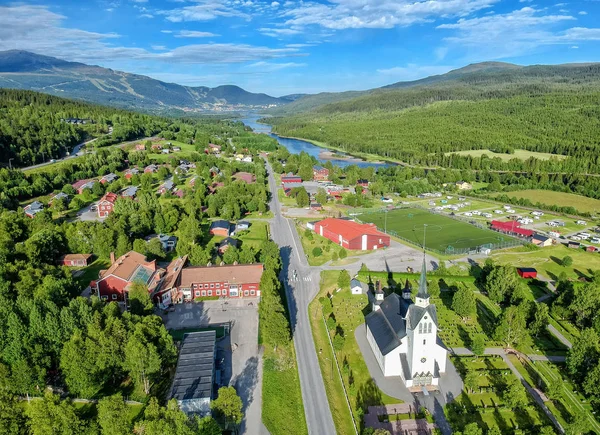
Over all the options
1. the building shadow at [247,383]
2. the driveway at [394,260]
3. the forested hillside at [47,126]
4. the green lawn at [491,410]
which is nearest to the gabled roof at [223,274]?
the driveway at [394,260]

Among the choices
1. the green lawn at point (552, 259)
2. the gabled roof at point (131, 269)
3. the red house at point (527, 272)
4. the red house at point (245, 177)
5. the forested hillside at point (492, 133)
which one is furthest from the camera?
the forested hillside at point (492, 133)

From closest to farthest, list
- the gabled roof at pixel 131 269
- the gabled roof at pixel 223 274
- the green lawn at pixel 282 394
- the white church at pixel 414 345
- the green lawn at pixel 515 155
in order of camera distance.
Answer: the green lawn at pixel 282 394 < the white church at pixel 414 345 < the gabled roof at pixel 131 269 < the gabled roof at pixel 223 274 < the green lawn at pixel 515 155

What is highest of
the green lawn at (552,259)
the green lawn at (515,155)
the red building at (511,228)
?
the green lawn at (515,155)

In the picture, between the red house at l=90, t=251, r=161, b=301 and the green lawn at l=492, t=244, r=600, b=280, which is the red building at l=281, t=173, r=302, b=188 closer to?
the green lawn at l=492, t=244, r=600, b=280

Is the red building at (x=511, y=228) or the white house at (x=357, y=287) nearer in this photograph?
the white house at (x=357, y=287)

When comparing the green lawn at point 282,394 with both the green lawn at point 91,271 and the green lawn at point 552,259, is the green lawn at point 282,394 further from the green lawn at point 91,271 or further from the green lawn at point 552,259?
the green lawn at point 552,259

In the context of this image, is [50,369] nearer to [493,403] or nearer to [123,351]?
[123,351]

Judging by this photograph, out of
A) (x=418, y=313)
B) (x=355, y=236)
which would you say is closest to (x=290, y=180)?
(x=355, y=236)
